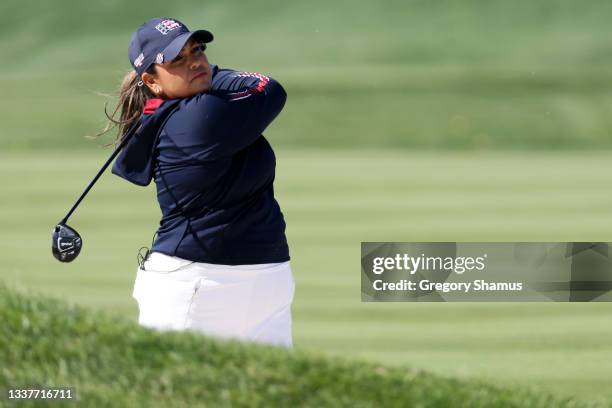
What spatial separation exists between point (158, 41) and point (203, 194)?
640mm

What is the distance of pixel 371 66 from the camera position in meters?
37.0

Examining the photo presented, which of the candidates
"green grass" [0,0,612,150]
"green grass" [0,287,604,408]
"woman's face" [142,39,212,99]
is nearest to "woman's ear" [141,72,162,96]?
"woman's face" [142,39,212,99]

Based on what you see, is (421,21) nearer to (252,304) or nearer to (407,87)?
(407,87)

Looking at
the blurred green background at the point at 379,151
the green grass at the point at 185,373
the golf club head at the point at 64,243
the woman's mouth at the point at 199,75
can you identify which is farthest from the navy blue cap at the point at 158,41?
the green grass at the point at 185,373

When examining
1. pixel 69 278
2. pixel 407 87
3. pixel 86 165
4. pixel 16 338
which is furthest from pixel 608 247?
pixel 407 87

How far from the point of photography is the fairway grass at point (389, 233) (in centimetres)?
841

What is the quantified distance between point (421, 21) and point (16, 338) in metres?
36.4

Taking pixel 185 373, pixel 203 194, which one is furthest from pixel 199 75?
pixel 185 373

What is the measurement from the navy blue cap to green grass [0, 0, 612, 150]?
2211 cm

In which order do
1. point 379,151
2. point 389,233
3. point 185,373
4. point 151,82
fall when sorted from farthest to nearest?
point 379,151
point 389,233
point 151,82
point 185,373

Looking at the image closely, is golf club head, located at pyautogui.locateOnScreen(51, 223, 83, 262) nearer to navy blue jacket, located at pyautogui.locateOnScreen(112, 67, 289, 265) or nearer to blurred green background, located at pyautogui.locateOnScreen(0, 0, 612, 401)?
navy blue jacket, located at pyautogui.locateOnScreen(112, 67, 289, 265)

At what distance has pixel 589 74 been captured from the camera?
3538 centimetres

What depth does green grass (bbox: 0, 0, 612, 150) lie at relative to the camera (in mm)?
30031

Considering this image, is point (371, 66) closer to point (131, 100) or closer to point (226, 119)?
point (131, 100)
